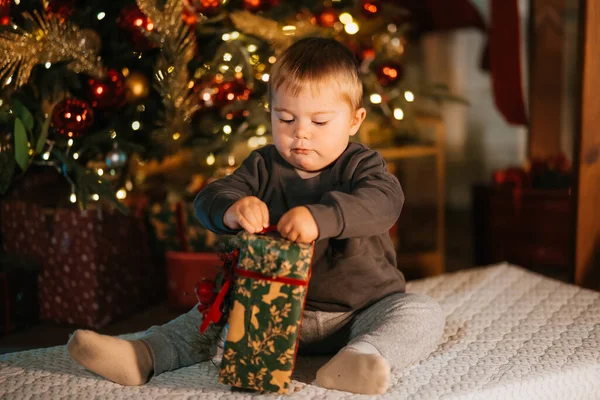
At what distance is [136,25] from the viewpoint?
1.53 m

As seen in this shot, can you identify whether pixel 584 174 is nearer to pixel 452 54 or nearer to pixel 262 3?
pixel 262 3

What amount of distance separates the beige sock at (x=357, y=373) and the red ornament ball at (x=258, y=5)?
3.51 ft

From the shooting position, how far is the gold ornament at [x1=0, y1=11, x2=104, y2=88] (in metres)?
1.35

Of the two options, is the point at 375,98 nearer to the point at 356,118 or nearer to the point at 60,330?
the point at 356,118

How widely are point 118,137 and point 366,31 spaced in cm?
85

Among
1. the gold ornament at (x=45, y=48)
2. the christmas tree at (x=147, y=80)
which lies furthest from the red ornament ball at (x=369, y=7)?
the gold ornament at (x=45, y=48)

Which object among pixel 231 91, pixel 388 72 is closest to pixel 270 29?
pixel 231 91


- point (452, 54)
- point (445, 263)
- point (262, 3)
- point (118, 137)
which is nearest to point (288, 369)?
point (118, 137)

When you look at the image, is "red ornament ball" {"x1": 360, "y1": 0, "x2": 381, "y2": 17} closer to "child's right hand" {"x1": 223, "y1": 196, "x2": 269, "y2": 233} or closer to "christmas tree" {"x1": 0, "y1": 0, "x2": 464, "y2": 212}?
"christmas tree" {"x1": 0, "y1": 0, "x2": 464, "y2": 212}

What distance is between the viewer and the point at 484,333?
123cm

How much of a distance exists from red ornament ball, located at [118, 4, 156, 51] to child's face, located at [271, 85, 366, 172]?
0.58 m

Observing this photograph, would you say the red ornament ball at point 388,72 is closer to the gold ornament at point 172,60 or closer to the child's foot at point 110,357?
the gold ornament at point 172,60

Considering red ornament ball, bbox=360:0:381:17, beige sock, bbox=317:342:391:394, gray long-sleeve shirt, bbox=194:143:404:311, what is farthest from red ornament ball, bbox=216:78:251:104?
beige sock, bbox=317:342:391:394

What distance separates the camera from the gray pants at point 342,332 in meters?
1.05
